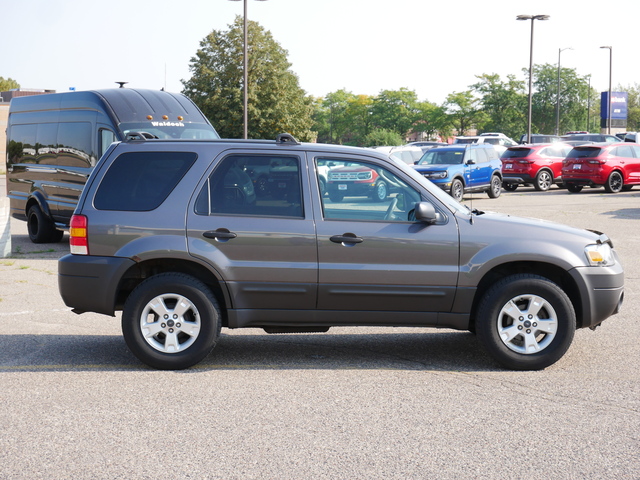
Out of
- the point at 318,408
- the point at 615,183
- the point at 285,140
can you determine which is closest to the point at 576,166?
the point at 615,183

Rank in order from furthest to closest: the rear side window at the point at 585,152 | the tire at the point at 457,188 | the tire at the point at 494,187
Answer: the rear side window at the point at 585,152
the tire at the point at 494,187
the tire at the point at 457,188

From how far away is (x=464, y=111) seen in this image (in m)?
100

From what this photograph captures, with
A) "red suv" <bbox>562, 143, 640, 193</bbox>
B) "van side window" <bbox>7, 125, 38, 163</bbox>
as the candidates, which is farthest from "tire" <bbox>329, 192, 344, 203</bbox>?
"red suv" <bbox>562, 143, 640, 193</bbox>

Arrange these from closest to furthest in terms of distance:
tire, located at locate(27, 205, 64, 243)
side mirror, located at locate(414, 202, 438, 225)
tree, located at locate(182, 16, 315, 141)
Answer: side mirror, located at locate(414, 202, 438, 225) < tire, located at locate(27, 205, 64, 243) < tree, located at locate(182, 16, 315, 141)

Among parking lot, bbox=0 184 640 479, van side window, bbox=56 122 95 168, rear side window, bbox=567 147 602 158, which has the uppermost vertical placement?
rear side window, bbox=567 147 602 158

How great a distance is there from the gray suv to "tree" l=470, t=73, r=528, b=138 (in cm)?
8995

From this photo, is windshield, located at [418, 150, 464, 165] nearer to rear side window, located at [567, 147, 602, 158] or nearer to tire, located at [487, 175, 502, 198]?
tire, located at [487, 175, 502, 198]

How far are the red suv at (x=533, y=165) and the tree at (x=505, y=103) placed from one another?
64.0 meters

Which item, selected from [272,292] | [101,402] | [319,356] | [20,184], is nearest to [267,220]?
[272,292]

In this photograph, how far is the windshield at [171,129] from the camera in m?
13.5

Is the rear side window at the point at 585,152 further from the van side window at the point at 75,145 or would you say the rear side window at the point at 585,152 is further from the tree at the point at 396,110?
the tree at the point at 396,110

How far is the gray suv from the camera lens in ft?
→ 20.4

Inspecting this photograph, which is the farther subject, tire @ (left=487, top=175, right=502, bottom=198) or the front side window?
tire @ (left=487, top=175, right=502, bottom=198)

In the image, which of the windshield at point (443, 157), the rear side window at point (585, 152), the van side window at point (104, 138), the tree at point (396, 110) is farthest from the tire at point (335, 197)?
the tree at point (396, 110)
